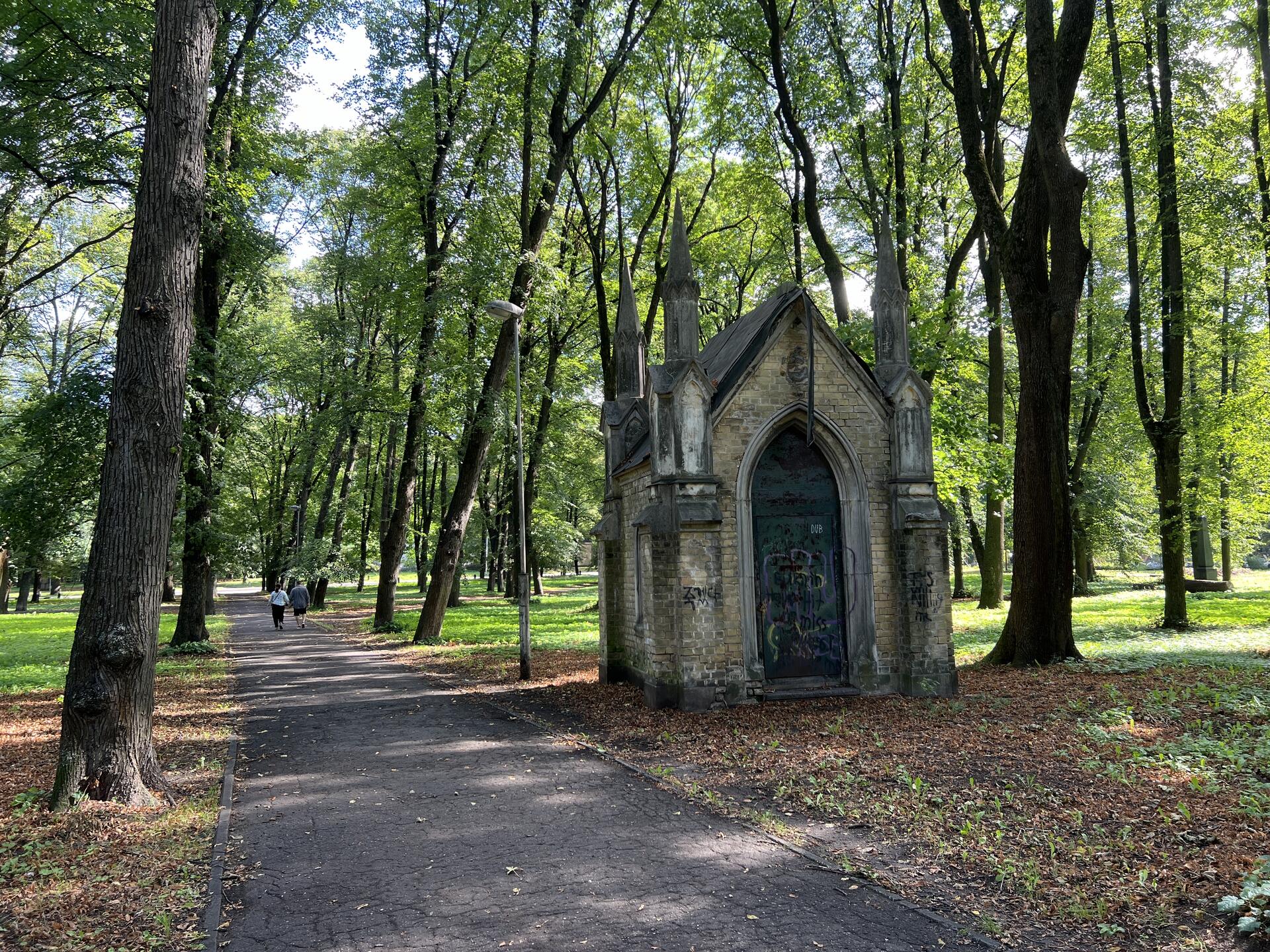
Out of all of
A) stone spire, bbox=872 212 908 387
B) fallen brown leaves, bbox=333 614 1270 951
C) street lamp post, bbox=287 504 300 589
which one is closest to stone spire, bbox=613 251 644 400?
stone spire, bbox=872 212 908 387

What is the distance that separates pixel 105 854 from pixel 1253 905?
23.5 ft

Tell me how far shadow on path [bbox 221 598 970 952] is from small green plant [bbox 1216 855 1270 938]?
1.40 metres

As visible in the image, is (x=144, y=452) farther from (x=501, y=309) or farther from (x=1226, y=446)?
(x=1226, y=446)

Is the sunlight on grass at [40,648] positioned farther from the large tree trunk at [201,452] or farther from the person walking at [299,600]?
the person walking at [299,600]

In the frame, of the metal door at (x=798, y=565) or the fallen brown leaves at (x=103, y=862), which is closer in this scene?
the fallen brown leaves at (x=103, y=862)

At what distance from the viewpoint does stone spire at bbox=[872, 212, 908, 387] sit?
11.4 meters

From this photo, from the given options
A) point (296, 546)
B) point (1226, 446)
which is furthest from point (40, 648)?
point (1226, 446)

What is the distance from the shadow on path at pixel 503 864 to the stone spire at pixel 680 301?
558 cm

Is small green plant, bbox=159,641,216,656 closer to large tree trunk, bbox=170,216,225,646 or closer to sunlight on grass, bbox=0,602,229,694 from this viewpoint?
large tree trunk, bbox=170,216,225,646

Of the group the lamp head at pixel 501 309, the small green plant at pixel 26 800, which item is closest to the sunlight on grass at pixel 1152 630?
the lamp head at pixel 501 309

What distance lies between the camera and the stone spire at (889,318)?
11.4 m

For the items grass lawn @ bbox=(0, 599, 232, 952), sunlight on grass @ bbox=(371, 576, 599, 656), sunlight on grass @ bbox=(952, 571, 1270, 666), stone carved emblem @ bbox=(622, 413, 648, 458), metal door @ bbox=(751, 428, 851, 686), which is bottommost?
sunlight on grass @ bbox=(371, 576, 599, 656)

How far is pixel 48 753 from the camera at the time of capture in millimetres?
8336

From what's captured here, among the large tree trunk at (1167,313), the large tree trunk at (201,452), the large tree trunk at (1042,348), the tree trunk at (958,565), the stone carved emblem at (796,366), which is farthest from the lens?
the tree trunk at (958,565)
